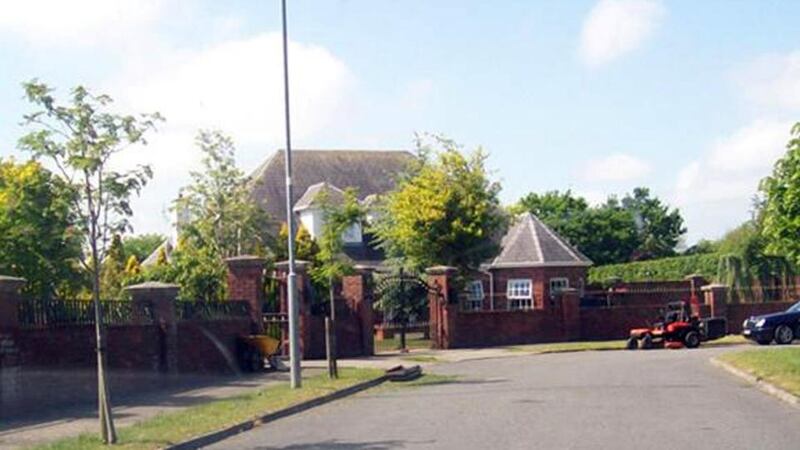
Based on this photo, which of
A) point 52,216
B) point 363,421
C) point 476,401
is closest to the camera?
point 52,216

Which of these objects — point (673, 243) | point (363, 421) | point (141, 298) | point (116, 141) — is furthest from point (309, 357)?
point (673, 243)

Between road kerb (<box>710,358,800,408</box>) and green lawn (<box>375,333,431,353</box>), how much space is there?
14.7 m

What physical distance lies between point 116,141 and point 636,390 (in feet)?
37.8

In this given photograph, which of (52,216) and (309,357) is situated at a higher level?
(52,216)

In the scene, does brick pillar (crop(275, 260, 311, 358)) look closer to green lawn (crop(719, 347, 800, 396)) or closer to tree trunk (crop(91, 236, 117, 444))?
green lawn (crop(719, 347, 800, 396))

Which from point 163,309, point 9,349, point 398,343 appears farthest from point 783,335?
point 9,349

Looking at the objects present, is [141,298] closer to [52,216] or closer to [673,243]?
[52,216]

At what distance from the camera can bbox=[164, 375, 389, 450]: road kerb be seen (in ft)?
55.5

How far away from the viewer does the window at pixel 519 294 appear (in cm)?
5697

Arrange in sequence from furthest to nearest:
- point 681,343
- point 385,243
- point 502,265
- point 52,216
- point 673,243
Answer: point 673,243 → point 502,265 → point 385,243 → point 681,343 → point 52,216

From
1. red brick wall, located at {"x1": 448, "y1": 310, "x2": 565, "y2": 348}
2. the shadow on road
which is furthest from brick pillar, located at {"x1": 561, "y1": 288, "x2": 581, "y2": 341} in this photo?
the shadow on road

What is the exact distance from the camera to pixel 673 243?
102750mm

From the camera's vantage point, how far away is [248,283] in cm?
3319

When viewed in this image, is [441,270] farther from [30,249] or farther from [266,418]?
[266,418]
